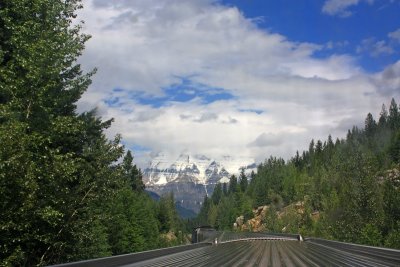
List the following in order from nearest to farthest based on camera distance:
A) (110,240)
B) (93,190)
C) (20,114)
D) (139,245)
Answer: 1. (20,114)
2. (93,190)
3. (110,240)
4. (139,245)

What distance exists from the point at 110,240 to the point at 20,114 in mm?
50821

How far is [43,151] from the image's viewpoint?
19922mm

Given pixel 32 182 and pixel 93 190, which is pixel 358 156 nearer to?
pixel 93 190

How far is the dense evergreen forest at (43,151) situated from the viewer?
→ 610 inches

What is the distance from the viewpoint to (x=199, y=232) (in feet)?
162

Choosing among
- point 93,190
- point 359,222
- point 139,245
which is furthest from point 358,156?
point 93,190

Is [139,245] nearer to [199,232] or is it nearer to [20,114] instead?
[199,232]

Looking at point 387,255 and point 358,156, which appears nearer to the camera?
point 387,255

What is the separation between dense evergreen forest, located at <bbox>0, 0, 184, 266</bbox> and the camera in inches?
610

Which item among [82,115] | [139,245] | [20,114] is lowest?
[139,245]

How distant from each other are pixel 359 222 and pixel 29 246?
211ft

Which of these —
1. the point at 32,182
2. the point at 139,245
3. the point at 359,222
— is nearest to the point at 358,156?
the point at 359,222

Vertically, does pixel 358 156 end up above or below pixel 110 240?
above

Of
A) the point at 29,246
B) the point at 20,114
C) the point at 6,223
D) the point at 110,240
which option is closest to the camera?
the point at 6,223
